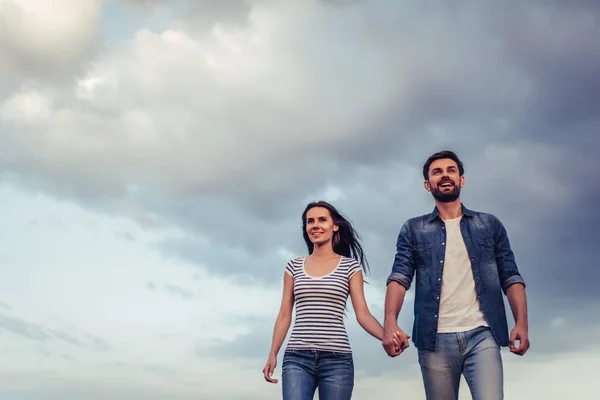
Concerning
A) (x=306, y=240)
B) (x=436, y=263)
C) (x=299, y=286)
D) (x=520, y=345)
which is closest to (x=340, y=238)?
(x=306, y=240)

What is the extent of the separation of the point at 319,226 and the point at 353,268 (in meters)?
0.78

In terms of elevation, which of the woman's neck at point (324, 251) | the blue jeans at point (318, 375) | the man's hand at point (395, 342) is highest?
the woman's neck at point (324, 251)

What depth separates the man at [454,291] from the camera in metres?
9.31

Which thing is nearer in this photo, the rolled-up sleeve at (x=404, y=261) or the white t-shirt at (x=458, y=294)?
the white t-shirt at (x=458, y=294)

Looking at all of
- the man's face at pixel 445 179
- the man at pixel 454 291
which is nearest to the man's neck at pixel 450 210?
the man at pixel 454 291

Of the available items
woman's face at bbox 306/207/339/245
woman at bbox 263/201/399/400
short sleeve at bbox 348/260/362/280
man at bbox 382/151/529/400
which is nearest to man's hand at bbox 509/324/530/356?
man at bbox 382/151/529/400

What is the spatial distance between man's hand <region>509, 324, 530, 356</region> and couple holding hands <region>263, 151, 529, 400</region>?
12mm

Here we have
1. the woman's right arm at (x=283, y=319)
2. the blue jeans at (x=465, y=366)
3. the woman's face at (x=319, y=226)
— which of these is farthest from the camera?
the woman's face at (x=319, y=226)

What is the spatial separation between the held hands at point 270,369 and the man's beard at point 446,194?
311 centimetres

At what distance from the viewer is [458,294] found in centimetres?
964

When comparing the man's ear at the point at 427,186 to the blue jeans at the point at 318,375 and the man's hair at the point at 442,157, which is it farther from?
the blue jeans at the point at 318,375

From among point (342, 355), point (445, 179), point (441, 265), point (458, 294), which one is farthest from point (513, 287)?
point (342, 355)

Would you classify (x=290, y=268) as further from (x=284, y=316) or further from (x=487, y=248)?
(x=487, y=248)

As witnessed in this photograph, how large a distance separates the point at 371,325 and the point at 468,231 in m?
1.80
